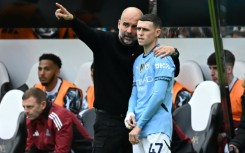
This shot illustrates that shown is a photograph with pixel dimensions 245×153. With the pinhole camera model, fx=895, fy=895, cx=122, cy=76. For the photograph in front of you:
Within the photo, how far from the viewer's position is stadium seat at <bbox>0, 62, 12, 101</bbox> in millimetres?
11344

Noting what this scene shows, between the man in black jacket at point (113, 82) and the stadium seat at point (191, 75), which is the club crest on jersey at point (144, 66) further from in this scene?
the stadium seat at point (191, 75)

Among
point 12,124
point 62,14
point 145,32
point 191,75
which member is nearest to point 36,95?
point 12,124

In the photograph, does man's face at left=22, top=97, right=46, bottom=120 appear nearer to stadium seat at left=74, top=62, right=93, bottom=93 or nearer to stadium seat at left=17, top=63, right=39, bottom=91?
stadium seat at left=74, top=62, right=93, bottom=93

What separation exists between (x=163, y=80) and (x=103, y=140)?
81 centimetres

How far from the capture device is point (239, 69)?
30.1 ft

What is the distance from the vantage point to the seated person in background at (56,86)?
34.5ft

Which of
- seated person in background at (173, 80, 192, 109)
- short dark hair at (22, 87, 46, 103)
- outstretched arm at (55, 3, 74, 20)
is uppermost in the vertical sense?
outstretched arm at (55, 3, 74, 20)

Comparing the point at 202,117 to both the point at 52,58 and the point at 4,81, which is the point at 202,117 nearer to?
the point at 52,58

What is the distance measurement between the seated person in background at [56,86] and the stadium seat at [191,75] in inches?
48.6

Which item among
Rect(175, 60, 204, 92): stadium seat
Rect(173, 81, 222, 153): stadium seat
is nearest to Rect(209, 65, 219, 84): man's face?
Rect(173, 81, 222, 153): stadium seat

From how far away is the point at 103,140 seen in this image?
7379 millimetres

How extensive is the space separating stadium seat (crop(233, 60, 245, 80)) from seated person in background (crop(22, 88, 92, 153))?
5.54 feet

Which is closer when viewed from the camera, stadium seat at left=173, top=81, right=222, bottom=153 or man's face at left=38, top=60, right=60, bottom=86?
stadium seat at left=173, top=81, right=222, bottom=153

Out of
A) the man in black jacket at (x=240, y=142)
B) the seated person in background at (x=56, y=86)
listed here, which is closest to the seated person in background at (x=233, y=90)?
the man in black jacket at (x=240, y=142)
